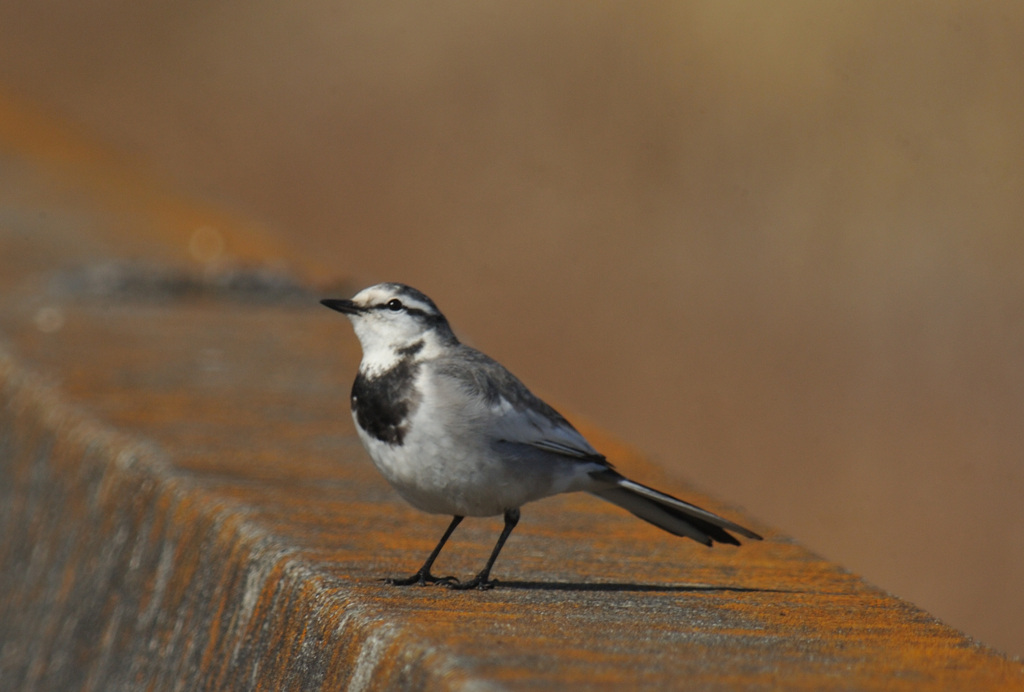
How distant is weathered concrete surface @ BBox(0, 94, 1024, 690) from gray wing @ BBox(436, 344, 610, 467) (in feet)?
0.94

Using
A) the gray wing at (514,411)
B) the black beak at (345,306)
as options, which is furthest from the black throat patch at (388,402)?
the black beak at (345,306)

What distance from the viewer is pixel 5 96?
38.9ft

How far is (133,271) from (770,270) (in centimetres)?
519

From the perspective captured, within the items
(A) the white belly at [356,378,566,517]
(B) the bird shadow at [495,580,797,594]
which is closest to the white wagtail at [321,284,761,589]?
(A) the white belly at [356,378,566,517]

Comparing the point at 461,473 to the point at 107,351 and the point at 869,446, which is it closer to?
the point at 107,351

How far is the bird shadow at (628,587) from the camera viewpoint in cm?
347

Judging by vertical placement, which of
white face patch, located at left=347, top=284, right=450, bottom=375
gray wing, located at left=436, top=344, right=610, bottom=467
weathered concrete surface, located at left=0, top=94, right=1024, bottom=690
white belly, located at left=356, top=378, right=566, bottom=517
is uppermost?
white face patch, located at left=347, top=284, right=450, bottom=375

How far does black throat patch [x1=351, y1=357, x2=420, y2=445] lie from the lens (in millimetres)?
3814

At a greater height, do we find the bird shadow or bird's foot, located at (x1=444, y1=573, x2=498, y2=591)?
the bird shadow

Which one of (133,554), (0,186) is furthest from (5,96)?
(133,554)

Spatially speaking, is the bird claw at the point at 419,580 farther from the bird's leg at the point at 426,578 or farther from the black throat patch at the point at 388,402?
the black throat patch at the point at 388,402

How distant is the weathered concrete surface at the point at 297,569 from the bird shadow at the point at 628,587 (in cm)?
1

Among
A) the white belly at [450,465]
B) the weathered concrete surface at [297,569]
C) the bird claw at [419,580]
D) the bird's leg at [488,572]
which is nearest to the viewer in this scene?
the weathered concrete surface at [297,569]

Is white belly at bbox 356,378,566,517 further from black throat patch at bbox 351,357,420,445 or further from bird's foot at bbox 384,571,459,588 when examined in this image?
bird's foot at bbox 384,571,459,588
